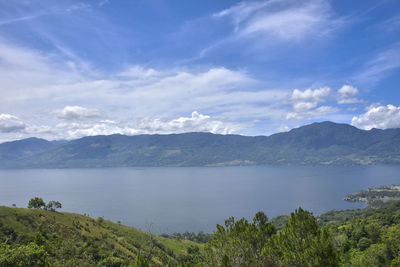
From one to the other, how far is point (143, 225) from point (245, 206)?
2930 inches

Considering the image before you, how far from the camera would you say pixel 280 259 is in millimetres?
25375

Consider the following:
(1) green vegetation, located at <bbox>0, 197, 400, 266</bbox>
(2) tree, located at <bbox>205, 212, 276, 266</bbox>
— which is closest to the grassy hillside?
(1) green vegetation, located at <bbox>0, 197, 400, 266</bbox>

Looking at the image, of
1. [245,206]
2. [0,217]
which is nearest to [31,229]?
[0,217]

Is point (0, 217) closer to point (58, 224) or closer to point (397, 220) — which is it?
point (58, 224)

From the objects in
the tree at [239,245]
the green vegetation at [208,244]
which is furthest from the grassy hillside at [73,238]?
the tree at [239,245]

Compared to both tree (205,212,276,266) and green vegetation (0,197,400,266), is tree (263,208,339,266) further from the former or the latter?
tree (205,212,276,266)

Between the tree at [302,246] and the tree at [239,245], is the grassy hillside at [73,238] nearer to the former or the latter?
the tree at [239,245]

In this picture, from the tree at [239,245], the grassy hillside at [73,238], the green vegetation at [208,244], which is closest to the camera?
the green vegetation at [208,244]

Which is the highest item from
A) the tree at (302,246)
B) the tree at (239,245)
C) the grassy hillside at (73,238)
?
the tree at (302,246)

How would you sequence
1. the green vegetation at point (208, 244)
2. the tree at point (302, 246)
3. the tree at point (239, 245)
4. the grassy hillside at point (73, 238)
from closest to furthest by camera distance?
the tree at point (302, 246) → the green vegetation at point (208, 244) → the tree at point (239, 245) → the grassy hillside at point (73, 238)

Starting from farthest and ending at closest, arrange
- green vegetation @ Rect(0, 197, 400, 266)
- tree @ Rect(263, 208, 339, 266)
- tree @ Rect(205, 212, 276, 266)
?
1. tree @ Rect(205, 212, 276, 266)
2. green vegetation @ Rect(0, 197, 400, 266)
3. tree @ Rect(263, 208, 339, 266)

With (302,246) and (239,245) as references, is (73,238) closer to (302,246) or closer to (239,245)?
(239,245)

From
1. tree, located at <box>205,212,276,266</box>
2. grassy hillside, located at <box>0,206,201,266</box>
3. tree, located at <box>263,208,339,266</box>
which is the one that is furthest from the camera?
grassy hillside, located at <box>0,206,201,266</box>

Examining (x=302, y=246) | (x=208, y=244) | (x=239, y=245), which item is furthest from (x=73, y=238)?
(x=302, y=246)
